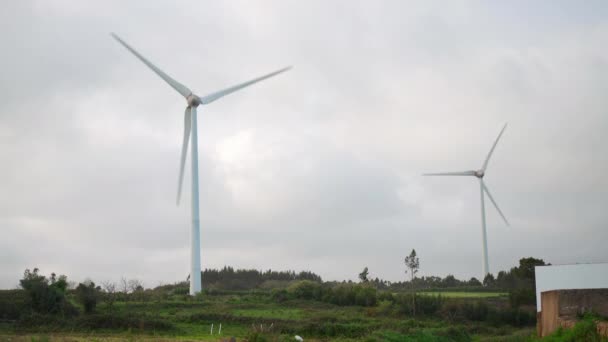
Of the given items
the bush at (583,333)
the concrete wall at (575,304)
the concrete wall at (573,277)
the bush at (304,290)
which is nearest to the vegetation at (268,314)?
the bush at (304,290)

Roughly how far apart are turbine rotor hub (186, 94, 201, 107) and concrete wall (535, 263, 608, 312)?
36.0 metres

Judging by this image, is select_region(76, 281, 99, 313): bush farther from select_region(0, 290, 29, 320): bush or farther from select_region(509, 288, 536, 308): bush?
select_region(509, 288, 536, 308): bush

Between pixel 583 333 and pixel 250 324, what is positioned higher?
pixel 583 333

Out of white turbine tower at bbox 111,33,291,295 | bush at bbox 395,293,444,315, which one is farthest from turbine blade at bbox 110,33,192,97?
bush at bbox 395,293,444,315

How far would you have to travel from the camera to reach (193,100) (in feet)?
235

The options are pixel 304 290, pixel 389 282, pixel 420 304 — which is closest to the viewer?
pixel 420 304

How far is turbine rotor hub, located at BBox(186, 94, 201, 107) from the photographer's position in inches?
2815

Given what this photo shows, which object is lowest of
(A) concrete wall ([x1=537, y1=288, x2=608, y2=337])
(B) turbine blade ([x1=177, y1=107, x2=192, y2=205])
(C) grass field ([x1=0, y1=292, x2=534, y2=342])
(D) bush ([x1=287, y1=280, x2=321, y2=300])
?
(C) grass field ([x1=0, y1=292, x2=534, y2=342])

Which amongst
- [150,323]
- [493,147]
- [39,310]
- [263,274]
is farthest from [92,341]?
[263,274]

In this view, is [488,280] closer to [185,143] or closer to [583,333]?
[185,143]

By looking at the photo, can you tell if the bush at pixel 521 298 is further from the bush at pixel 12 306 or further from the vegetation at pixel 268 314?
the bush at pixel 12 306

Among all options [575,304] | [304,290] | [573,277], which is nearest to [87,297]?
[304,290]

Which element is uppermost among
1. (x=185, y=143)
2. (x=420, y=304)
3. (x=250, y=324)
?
(x=185, y=143)

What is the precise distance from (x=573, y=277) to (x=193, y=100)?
38904mm
